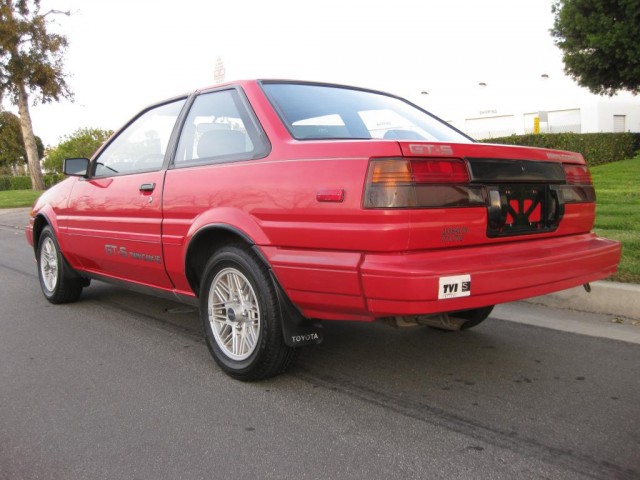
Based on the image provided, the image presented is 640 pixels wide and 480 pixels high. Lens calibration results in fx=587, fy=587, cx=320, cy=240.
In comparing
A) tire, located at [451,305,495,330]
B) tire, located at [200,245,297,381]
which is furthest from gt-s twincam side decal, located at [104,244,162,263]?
tire, located at [451,305,495,330]

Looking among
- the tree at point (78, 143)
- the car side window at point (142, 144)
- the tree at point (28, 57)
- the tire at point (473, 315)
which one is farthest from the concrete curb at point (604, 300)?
the tree at point (78, 143)

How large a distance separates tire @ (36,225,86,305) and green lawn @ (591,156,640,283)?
15.4ft

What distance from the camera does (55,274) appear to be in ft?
18.0

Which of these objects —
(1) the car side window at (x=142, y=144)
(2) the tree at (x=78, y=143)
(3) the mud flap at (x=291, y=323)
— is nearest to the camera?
(3) the mud flap at (x=291, y=323)

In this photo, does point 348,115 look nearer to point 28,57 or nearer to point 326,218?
point 326,218

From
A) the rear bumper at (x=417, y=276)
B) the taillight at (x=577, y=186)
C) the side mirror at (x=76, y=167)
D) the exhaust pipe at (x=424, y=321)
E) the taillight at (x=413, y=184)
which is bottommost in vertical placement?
the exhaust pipe at (x=424, y=321)

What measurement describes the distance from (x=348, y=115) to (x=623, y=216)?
5.09 m

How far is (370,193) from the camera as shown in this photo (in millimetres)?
2643

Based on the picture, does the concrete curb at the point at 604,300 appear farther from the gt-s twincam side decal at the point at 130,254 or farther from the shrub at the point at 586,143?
the shrub at the point at 586,143

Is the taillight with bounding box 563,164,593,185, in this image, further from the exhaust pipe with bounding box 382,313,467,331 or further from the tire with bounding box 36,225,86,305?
the tire with bounding box 36,225,86,305

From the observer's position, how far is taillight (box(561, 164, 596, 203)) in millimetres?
3335

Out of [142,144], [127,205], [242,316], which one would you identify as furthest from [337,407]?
[142,144]

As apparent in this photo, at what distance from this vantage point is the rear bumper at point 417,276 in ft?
8.39

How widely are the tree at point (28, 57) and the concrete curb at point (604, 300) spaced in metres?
24.1
